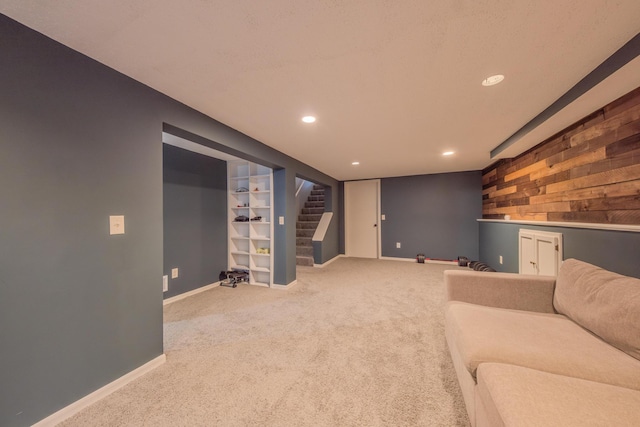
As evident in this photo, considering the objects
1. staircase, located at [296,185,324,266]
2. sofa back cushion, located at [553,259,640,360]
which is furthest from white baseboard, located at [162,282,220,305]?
sofa back cushion, located at [553,259,640,360]

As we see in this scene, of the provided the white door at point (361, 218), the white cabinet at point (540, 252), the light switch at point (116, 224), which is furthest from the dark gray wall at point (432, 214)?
the light switch at point (116, 224)

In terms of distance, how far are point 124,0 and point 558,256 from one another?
12.0ft

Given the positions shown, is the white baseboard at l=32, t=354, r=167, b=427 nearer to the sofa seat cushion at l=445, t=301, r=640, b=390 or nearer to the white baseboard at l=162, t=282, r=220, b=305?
the white baseboard at l=162, t=282, r=220, b=305

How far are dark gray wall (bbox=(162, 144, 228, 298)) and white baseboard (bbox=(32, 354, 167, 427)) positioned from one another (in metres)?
1.54

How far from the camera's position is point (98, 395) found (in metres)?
1.43

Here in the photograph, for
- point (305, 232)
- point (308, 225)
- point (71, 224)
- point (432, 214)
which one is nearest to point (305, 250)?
point (305, 232)

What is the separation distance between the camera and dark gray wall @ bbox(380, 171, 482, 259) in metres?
5.09

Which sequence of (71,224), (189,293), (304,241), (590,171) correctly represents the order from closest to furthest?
(71,224), (590,171), (189,293), (304,241)

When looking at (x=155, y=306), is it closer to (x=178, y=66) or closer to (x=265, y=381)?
(x=265, y=381)

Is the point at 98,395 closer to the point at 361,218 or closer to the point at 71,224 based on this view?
the point at 71,224

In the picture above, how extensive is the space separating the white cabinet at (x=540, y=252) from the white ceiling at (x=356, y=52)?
3.61ft

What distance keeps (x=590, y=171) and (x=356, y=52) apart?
2.19m

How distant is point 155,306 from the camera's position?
176cm

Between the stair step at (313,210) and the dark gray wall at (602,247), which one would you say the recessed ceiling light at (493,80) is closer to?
the dark gray wall at (602,247)
